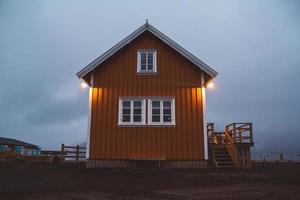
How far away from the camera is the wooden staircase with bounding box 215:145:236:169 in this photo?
46.1 feet

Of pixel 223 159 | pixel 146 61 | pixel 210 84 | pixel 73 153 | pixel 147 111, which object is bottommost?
pixel 223 159

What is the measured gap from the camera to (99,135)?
13.8 metres

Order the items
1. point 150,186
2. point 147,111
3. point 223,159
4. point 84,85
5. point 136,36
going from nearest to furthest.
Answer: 1. point 150,186
2. point 147,111
3. point 84,85
4. point 136,36
5. point 223,159

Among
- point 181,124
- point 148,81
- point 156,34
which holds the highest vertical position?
point 156,34

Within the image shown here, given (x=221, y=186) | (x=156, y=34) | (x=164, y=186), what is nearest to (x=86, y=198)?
(x=164, y=186)

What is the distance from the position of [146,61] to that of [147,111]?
288cm

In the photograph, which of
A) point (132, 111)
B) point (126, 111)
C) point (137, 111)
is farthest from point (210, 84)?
point (126, 111)

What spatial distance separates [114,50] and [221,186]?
351 inches

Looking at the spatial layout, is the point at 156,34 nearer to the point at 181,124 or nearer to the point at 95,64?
the point at 95,64

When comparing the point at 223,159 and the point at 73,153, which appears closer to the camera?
the point at 223,159

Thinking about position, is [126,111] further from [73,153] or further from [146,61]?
[73,153]

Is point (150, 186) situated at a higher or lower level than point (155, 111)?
lower

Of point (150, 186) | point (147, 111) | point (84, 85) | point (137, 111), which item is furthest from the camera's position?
point (84, 85)

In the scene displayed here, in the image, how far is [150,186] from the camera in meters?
9.02
